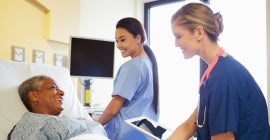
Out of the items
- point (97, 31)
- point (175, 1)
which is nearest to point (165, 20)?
point (175, 1)

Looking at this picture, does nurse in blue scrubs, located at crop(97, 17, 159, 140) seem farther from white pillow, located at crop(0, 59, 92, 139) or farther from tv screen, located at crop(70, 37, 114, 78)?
tv screen, located at crop(70, 37, 114, 78)

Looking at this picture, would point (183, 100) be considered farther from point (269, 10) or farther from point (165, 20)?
point (269, 10)

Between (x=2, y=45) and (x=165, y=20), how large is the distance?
2.02 metres

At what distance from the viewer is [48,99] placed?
4.80 ft

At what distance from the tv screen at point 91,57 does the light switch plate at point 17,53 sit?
0.41 m

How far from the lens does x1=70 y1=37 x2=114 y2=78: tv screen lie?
2.45 meters

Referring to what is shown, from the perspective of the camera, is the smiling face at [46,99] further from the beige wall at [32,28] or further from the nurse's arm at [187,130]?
the beige wall at [32,28]

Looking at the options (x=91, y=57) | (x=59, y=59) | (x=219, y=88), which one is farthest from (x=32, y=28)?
(x=219, y=88)

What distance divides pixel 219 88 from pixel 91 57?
1.73m

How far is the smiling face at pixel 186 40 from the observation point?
1.05 meters

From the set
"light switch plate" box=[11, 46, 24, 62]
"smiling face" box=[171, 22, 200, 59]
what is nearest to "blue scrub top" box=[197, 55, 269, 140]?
"smiling face" box=[171, 22, 200, 59]

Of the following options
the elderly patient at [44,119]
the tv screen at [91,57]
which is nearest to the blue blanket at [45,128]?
the elderly patient at [44,119]

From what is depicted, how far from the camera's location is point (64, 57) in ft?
8.46

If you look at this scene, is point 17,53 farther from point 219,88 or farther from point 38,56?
point 219,88
